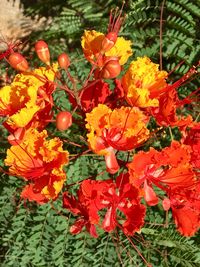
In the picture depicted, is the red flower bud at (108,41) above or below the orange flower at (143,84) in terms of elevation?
above

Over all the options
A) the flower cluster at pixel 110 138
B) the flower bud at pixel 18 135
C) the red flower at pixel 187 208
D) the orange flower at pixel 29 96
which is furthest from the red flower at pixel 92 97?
the red flower at pixel 187 208

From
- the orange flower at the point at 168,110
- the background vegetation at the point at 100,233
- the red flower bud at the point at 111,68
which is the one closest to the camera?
the red flower bud at the point at 111,68

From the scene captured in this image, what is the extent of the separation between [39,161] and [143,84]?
40cm

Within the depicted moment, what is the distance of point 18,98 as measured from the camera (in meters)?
1.48

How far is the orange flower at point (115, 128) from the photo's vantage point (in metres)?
1.39

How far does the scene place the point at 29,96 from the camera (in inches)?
56.4

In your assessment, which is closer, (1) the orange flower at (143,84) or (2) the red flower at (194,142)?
(1) the orange flower at (143,84)

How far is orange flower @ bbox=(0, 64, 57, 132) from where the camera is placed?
1.43m

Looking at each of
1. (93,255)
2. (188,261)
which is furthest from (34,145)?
(188,261)

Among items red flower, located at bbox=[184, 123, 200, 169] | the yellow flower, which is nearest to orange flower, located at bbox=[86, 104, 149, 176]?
the yellow flower

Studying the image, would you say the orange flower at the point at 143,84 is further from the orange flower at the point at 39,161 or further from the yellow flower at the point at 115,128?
the orange flower at the point at 39,161

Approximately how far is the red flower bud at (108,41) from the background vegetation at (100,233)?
39 cm

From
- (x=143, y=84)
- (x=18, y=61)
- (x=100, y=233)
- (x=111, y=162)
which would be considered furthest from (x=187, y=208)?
(x=18, y=61)

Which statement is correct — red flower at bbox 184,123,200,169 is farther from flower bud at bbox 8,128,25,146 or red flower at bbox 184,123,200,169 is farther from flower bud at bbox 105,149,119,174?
flower bud at bbox 8,128,25,146
